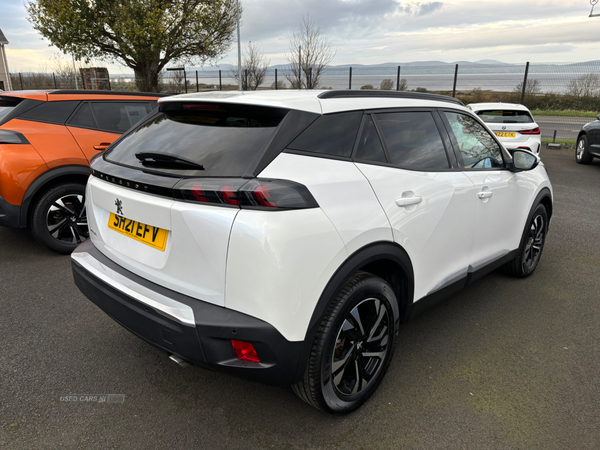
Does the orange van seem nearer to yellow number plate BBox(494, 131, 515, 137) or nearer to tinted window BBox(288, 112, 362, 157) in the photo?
tinted window BBox(288, 112, 362, 157)

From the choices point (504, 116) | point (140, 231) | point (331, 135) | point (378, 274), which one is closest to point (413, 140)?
point (331, 135)

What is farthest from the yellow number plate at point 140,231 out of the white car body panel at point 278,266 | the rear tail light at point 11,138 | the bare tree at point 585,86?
the bare tree at point 585,86

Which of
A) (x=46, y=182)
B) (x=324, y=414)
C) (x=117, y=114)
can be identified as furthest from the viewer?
(x=117, y=114)

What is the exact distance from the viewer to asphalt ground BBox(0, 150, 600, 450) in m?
2.22

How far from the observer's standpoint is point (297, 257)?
1843 millimetres

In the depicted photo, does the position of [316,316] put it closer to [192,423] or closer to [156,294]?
[156,294]

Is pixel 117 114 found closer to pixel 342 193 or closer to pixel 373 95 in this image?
pixel 373 95

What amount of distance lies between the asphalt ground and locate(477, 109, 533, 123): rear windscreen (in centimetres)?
674

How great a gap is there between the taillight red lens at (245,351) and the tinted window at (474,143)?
2.08 metres

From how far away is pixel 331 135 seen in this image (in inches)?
88.0

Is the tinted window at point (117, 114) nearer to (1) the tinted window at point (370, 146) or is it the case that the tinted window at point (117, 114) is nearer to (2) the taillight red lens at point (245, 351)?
(1) the tinted window at point (370, 146)

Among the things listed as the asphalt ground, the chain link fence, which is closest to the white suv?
the asphalt ground

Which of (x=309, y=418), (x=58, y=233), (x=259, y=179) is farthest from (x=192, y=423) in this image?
(x=58, y=233)

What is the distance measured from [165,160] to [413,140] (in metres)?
1.50
